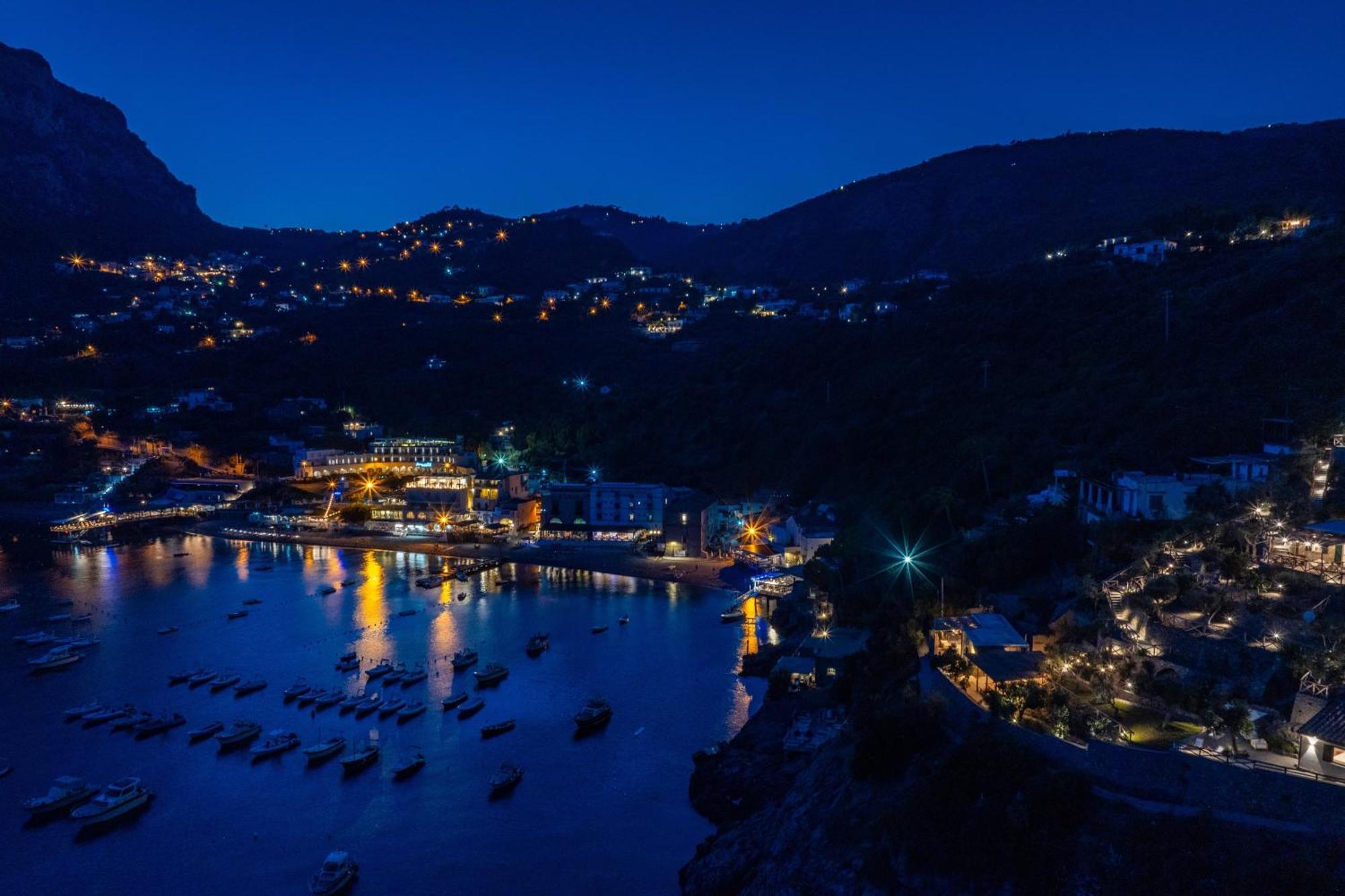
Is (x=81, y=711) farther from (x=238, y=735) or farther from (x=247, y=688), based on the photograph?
(x=238, y=735)

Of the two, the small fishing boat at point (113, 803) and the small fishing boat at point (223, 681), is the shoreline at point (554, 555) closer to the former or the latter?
the small fishing boat at point (223, 681)

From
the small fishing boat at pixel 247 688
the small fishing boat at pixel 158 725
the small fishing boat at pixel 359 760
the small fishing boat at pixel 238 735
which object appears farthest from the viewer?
the small fishing boat at pixel 247 688

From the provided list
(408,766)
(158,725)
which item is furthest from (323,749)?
(158,725)

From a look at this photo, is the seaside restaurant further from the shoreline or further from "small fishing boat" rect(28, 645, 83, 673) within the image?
"small fishing boat" rect(28, 645, 83, 673)

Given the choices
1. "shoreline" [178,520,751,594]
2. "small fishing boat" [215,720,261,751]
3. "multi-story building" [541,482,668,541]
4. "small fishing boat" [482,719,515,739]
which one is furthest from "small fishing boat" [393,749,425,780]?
"multi-story building" [541,482,668,541]

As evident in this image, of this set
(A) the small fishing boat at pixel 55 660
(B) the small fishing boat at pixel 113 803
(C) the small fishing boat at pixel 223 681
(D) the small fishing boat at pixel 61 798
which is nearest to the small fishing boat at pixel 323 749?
(B) the small fishing boat at pixel 113 803

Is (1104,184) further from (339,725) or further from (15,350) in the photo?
(15,350)
